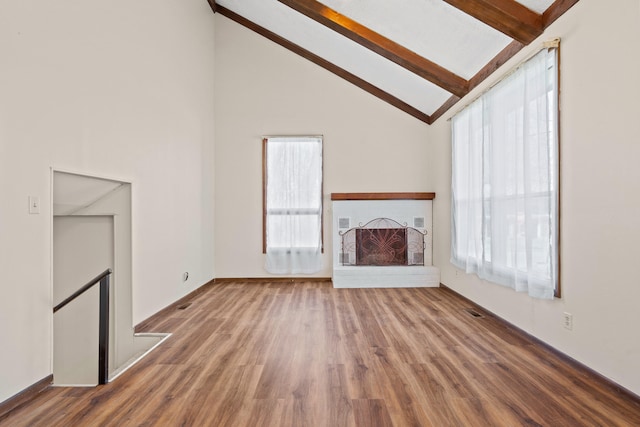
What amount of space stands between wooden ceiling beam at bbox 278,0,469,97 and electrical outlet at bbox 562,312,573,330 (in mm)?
2777

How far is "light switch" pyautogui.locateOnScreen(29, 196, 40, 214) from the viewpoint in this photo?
202 centimetres

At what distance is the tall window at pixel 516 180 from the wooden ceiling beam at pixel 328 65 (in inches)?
60.3

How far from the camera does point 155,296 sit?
3.56 meters

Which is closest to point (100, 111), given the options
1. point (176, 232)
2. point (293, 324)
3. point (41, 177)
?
point (41, 177)

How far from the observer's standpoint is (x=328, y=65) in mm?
5340

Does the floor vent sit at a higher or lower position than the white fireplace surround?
lower

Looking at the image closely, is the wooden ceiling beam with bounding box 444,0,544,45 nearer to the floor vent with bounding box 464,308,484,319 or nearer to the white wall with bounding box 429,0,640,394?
the white wall with bounding box 429,0,640,394

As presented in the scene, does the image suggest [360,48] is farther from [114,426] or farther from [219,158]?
[114,426]

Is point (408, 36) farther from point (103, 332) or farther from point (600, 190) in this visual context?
point (103, 332)

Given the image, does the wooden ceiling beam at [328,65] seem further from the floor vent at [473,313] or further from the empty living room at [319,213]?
the floor vent at [473,313]

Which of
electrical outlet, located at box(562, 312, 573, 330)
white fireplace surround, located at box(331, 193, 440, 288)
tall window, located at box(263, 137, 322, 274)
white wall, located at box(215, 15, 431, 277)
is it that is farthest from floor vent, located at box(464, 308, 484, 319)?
tall window, located at box(263, 137, 322, 274)

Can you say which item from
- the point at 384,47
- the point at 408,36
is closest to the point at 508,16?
the point at 408,36

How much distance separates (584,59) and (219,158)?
482 cm

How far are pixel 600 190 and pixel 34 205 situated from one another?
145 inches
